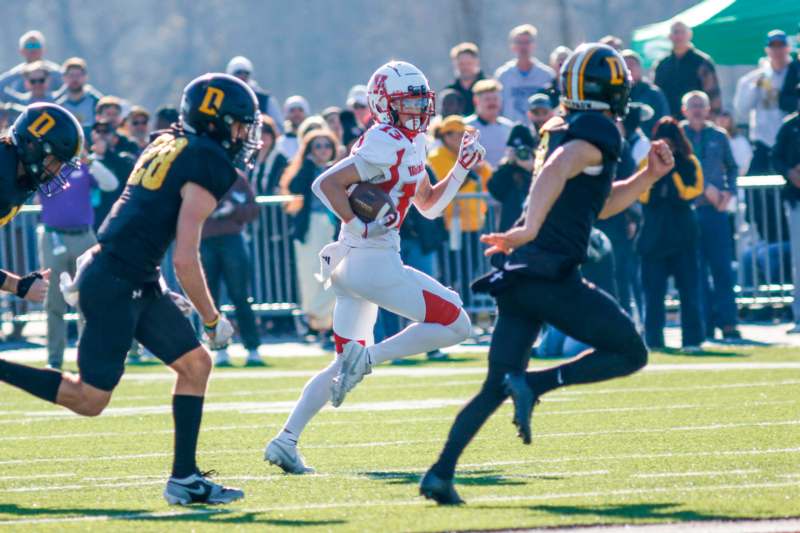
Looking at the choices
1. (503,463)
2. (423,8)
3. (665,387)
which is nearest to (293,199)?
(665,387)

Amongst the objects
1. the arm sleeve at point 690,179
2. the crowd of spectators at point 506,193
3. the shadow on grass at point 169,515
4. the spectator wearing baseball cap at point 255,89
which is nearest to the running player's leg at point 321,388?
the shadow on grass at point 169,515

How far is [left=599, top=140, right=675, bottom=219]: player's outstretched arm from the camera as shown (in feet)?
27.2

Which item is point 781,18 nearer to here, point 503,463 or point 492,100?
point 492,100

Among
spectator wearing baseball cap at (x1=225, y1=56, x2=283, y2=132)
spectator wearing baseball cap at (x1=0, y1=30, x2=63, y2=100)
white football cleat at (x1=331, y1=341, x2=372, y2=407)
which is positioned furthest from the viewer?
spectator wearing baseball cap at (x1=0, y1=30, x2=63, y2=100)

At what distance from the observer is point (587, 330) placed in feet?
25.9

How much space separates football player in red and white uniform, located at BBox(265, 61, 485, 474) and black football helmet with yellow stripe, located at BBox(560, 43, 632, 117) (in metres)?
1.50

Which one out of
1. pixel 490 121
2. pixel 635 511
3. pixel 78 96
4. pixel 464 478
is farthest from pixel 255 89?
pixel 635 511

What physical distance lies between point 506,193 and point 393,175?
681 cm

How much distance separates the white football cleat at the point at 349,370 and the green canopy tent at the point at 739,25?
11.6 metres

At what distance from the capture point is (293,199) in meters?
17.1

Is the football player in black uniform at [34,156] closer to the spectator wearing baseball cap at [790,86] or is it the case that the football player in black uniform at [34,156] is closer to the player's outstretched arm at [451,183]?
the player's outstretched arm at [451,183]

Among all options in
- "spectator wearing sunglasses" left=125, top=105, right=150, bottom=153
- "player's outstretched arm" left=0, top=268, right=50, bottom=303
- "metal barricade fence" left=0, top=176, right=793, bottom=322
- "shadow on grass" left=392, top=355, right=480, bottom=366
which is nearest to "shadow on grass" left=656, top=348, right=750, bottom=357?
"shadow on grass" left=392, top=355, right=480, bottom=366

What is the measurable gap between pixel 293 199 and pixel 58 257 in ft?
7.78

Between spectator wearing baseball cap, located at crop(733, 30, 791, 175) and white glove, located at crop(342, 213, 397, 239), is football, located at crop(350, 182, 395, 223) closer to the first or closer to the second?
white glove, located at crop(342, 213, 397, 239)
